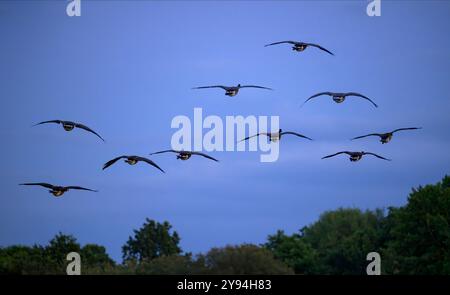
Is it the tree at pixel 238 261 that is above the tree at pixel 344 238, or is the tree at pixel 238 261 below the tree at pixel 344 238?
below

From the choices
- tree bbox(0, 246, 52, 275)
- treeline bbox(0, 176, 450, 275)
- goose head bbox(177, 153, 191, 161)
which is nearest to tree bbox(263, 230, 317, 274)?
treeline bbox(0, 176, 450, 275)

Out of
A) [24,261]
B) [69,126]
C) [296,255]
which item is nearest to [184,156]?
[69,126]

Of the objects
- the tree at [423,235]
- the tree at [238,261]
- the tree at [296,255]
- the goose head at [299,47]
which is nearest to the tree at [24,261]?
the tree at [238,261]

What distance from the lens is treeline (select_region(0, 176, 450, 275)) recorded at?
105 m

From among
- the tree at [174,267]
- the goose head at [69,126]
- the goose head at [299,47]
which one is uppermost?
the goose head at [299,47]

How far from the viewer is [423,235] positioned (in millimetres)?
117188

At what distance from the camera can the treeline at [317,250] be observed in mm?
104812

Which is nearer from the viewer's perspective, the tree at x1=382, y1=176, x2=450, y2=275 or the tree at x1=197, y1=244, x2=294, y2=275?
the tree at x1=197, y1=244, x2=294, y2=275

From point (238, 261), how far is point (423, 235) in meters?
23.3

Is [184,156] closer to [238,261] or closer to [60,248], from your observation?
[238,261]

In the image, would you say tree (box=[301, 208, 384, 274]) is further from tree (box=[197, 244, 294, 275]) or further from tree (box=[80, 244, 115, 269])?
tree (box=[197, 244, 294, 275])

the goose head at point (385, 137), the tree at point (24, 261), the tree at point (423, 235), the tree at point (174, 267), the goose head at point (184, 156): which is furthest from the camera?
the tree at point (423, 235)

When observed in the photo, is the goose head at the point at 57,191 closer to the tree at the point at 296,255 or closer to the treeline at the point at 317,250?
the treeline at the point at 317,250

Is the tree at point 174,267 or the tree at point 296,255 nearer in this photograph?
the tree at point 174,267
